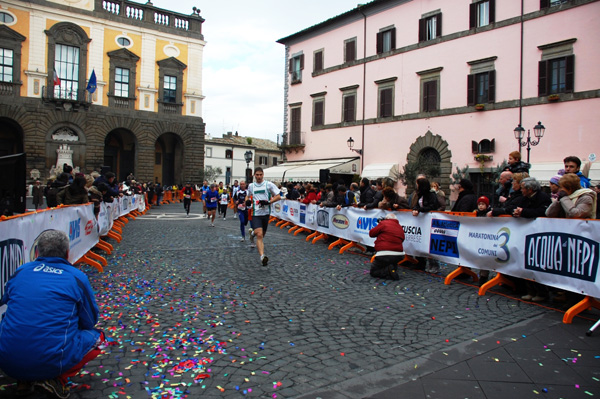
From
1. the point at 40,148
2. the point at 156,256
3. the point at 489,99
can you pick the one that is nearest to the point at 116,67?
the point at 40,148

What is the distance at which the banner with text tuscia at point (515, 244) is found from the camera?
5.48m

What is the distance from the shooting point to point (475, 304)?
629cm

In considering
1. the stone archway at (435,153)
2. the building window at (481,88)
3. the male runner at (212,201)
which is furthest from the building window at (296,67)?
the male runner at (212,201)

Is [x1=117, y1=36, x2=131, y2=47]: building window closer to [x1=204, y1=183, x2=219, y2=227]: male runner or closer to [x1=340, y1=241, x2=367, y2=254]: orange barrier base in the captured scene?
[x1=204, y1=183, x2=219, y2=227]: male runner

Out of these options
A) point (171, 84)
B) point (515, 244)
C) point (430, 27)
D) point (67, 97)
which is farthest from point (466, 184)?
point (171, 84)

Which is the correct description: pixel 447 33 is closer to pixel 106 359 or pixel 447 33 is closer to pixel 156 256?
pixel 156 256

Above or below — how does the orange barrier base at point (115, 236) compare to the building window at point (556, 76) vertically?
below

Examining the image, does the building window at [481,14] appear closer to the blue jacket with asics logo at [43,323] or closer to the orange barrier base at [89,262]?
the orange barrier base at [89,262]

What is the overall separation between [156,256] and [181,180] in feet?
102

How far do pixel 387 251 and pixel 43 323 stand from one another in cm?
585

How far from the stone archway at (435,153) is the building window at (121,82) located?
24088mm

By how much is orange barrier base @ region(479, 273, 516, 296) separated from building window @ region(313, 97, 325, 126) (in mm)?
27727

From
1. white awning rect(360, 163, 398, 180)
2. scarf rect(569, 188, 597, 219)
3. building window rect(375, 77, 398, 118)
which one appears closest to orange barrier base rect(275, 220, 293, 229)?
white awning rect(360, 163, 398, 180)

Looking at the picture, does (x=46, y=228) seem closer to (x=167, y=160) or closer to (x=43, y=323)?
(x=43, y=323)
